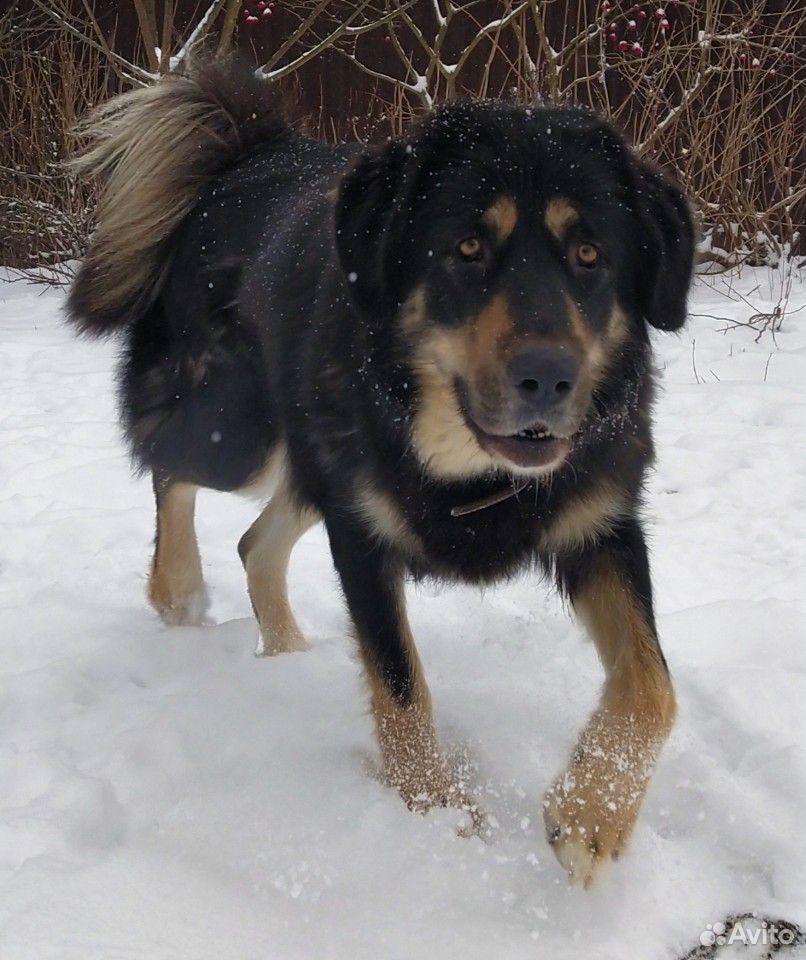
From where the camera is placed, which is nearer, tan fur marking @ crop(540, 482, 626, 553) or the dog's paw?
tan fur marking @ crop(540, 482, 626, 553)

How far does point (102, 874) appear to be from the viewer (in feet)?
6.77

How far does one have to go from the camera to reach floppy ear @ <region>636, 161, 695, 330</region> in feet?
8.04

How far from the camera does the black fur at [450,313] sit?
2.32 meters

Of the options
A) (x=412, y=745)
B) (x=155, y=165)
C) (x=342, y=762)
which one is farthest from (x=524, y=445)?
(x=155, y=165)

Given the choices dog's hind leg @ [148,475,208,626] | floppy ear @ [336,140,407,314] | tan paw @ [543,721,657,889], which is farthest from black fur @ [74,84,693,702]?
dog's hind leg @ [148,475,208,626]

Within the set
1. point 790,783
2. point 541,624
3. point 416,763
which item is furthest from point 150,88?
point 790,783

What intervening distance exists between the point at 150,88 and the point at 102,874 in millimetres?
2791

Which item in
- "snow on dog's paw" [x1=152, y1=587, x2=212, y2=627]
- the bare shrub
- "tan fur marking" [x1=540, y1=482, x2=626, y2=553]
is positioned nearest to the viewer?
"tan fur marking" [x1=540, y1=482, x2=626, y2=553]

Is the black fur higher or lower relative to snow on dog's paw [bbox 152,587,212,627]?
higher

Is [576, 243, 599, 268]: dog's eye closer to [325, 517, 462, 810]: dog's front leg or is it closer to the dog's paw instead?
[325, 517, 462, 810]: dog's front leg

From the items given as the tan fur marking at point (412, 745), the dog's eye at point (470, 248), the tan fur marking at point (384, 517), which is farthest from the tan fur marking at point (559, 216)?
the tan fur marking at point (412, 745)

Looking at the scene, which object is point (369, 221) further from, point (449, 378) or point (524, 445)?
point (524, 445)

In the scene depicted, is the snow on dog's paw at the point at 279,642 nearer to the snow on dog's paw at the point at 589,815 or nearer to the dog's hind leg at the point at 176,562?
the dog's hind leg at the point at 176,562

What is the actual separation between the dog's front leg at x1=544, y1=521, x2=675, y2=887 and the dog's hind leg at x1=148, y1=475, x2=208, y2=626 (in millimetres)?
1460
